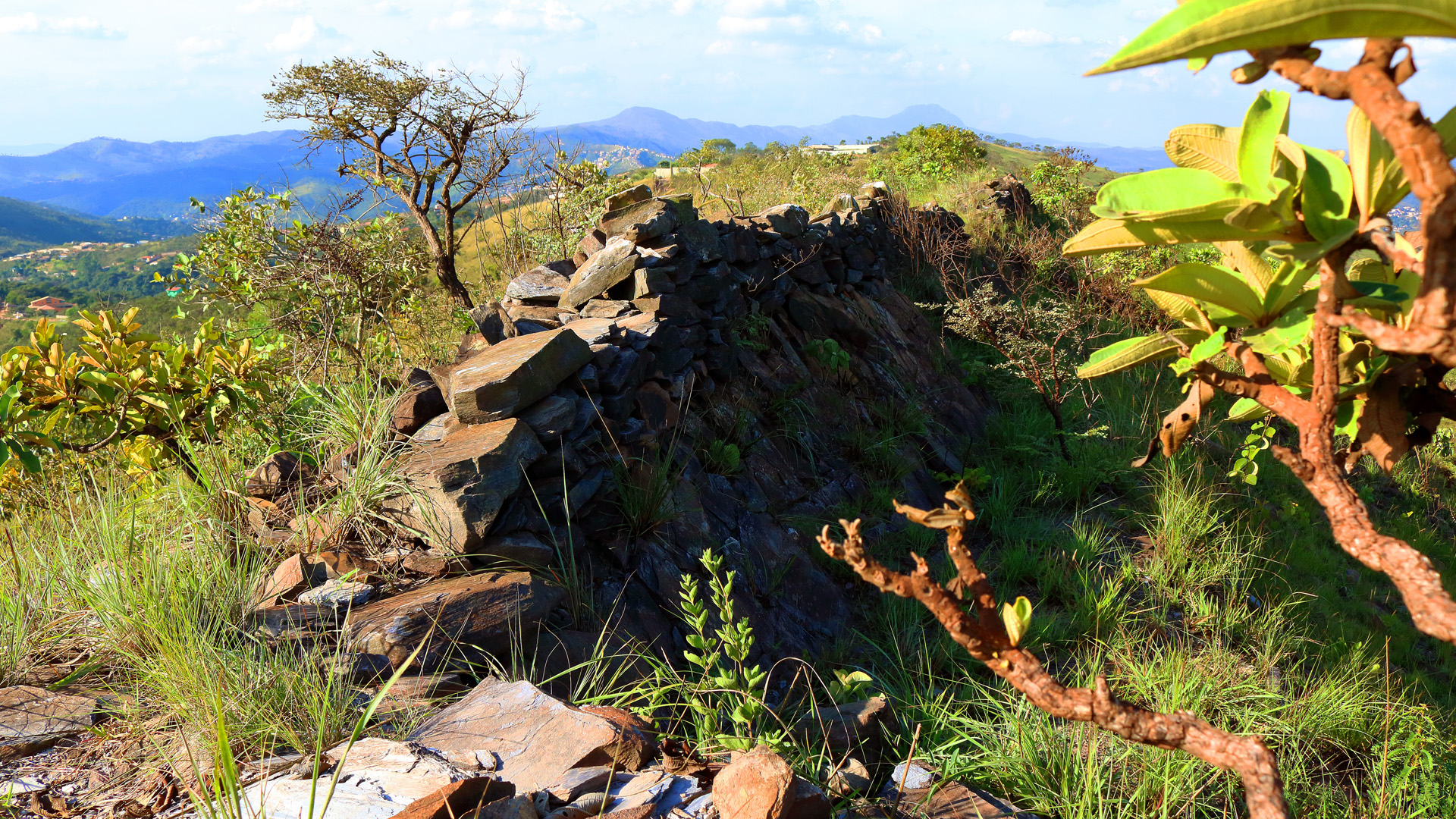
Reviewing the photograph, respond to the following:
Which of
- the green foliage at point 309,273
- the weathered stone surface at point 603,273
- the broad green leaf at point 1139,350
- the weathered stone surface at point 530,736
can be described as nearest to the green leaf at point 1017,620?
the broad green leaf at point 1139,350

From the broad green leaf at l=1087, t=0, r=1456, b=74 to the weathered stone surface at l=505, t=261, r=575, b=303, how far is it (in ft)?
14.5

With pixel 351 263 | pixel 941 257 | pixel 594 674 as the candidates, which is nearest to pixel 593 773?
pixel 594 674

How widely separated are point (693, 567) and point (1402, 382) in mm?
2880

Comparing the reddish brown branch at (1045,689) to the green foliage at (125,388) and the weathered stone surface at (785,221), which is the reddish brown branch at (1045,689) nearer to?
Result: the green foliage at (125,388)

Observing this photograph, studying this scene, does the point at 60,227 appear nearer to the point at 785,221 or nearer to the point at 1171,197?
the point at 785,221

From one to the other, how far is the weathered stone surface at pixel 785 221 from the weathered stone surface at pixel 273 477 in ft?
12.8

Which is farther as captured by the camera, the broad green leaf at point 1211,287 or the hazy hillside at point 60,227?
the hazy hillside at point 60,227

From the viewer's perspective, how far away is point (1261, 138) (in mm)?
1074

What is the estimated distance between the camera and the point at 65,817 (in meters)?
1.94

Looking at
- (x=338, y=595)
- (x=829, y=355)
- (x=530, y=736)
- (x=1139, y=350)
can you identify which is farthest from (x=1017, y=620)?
(x=829, y=355)

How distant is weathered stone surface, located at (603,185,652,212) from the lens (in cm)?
527

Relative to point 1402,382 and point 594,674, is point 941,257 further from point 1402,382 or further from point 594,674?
point 1402,382

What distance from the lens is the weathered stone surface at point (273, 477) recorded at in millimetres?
3354

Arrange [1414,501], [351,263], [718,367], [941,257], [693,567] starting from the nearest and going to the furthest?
[693,567]
[718,367]
[351,263]
[1414,501]
[941,257]
